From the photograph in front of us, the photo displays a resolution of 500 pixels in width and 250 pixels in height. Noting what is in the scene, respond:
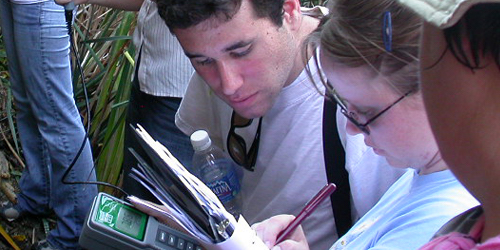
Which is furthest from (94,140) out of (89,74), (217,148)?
(217,148)

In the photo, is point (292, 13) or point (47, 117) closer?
point (292, 13)

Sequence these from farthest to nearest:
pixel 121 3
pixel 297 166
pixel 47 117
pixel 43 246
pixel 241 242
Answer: pixel 43 246, pixel 47 117, pixel 121 3, pixel 297 166, pixel 241 242

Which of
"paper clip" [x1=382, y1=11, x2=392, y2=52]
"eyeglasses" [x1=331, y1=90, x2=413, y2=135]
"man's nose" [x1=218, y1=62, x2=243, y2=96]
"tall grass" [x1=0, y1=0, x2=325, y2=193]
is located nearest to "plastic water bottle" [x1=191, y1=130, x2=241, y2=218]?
"man's nose" [x1=218, y1=62, x2=243, y2=96]

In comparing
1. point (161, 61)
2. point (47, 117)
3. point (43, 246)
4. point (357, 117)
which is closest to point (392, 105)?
point (357, 117)

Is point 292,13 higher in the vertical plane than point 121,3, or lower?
higher

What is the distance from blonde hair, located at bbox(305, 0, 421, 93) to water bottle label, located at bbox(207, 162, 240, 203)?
28.9 inches

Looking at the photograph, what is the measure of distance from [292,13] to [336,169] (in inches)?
17.7

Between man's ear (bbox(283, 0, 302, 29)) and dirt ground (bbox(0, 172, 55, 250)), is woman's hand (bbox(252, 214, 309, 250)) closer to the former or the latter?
man's ear (bbox(283, 0, 302, 29))

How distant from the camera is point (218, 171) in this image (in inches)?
77.4

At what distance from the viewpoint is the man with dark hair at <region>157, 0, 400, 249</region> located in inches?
67.1

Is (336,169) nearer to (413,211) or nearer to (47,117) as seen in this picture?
(413,211)

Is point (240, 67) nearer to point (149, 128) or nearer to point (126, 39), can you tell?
point (149, 128)

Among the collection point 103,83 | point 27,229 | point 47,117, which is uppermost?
point 47,117

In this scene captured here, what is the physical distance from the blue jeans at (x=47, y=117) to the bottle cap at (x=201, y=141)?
123 cm
